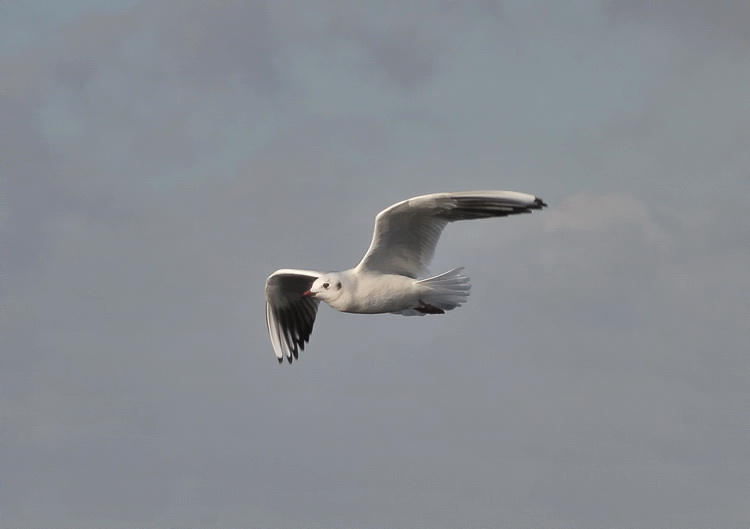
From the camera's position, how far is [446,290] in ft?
61.5

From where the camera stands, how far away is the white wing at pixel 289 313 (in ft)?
72.5

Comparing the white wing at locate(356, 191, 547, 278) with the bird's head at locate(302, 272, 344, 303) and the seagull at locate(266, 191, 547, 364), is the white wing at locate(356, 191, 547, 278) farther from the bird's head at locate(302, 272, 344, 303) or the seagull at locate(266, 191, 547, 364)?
the bird's head at locate(302, 272, 344, 303)

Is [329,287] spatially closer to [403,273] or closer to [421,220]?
[403,273]

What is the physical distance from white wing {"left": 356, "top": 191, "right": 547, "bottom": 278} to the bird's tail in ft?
1.70

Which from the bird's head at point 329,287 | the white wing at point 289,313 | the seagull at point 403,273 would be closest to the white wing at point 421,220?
the seagull at point 403,273

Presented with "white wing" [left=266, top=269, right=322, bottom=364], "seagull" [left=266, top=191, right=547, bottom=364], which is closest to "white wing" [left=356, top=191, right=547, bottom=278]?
"seagull" [left=266, top=191, right=547, bottom=364]

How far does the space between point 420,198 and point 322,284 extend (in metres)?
2.45

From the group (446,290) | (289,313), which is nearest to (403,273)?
(446,290)

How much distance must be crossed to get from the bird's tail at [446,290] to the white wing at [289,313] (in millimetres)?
3670

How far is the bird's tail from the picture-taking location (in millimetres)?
18688

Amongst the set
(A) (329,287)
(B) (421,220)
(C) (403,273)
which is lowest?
(A) (329,287)

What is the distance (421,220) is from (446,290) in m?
1.26

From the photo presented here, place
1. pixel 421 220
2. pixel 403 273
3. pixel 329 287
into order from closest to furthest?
pixel 421 220 < pixel 329 287 < pixel 403 273

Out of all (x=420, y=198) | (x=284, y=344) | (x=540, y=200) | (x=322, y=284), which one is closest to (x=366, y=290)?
(x=322, y=284)
